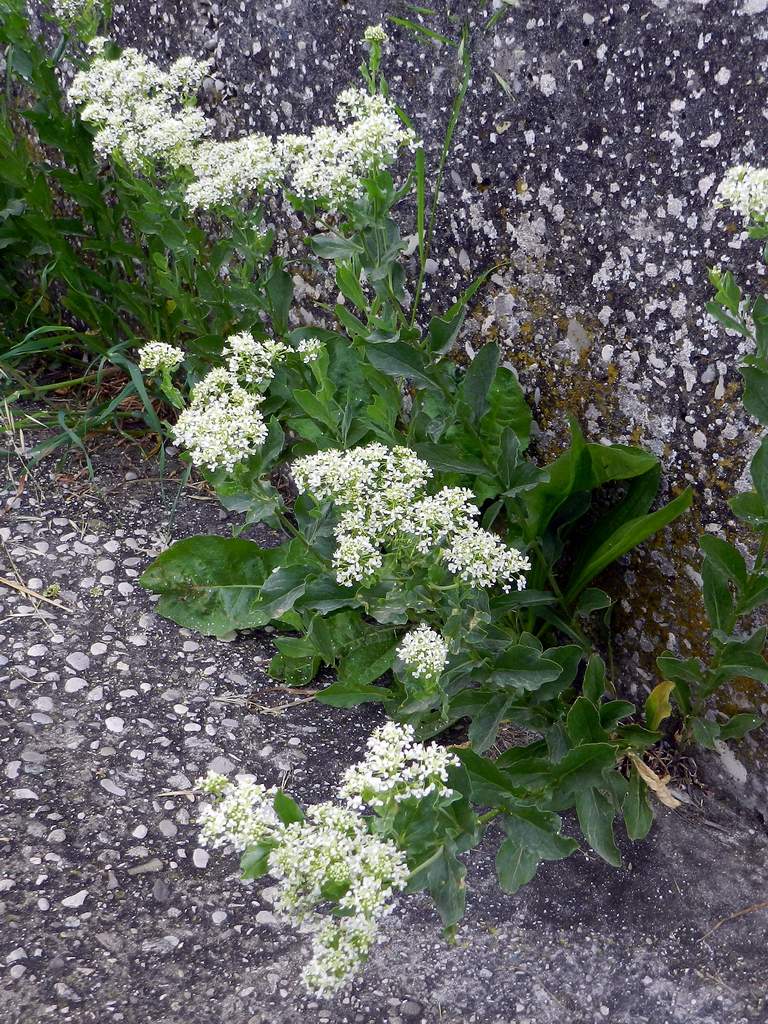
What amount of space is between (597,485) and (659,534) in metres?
0.16

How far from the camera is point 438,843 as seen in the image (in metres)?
1.31

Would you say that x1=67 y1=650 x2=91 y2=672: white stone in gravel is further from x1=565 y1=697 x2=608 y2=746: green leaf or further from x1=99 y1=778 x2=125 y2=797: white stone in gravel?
x1=565 y1=697 x2=608 y2=746: green leaf

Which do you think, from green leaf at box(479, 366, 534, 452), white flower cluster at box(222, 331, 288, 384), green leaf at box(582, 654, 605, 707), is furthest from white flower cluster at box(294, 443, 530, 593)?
green leaf at box(479, 366, 534, 452)

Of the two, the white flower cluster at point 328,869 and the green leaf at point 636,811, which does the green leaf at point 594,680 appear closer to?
the green leaf at point 636,811

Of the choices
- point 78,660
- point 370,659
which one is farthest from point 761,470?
point 78,660

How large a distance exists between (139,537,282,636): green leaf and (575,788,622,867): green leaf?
0.99 metres

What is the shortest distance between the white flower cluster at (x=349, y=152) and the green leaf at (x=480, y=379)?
374 millimetres

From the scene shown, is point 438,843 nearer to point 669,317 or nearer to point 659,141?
point 669,317

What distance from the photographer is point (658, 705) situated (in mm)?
1916

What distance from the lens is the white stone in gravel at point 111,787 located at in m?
1.87

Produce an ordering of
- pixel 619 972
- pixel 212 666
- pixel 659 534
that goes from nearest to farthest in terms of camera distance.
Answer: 1. pixel 619 972
2. pixel 659 534
3. pixel 212 666

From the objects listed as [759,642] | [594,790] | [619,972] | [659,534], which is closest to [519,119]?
[659,534]

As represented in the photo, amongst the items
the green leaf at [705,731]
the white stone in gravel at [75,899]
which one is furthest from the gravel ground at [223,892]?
the green leaf at [705,731]

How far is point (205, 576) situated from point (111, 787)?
1.97ft
